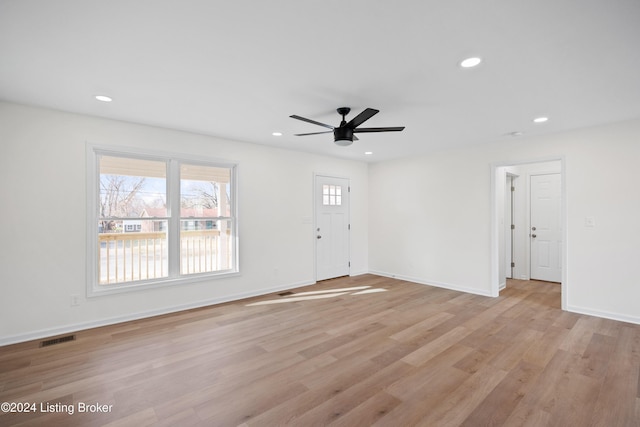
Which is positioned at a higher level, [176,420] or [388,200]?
[388,200]

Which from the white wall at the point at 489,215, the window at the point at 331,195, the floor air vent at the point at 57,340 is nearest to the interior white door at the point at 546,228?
the white wall at the point at 489,215

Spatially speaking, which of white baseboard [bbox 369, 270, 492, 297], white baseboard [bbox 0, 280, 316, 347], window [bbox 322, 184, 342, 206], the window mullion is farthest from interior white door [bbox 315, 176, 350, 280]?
the window mullion

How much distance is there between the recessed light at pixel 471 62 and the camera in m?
2.29

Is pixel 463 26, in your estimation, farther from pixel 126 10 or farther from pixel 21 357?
pixel 21 357

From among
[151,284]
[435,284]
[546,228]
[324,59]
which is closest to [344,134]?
[324,59]

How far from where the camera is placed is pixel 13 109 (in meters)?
3.19

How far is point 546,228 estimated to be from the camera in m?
5.84

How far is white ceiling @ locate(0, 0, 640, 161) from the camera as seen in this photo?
69.7 inches

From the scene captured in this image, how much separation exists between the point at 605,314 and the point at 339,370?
3.79 metres

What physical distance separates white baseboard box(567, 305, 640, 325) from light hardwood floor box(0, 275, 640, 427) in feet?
0.41

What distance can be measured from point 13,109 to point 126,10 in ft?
8.48

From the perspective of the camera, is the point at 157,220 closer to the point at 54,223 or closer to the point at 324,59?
the point at 54,223

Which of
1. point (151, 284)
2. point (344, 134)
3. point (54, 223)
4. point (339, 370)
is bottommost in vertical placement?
point (339, 370)

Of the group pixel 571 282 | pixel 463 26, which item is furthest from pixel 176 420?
pixel 571 282
